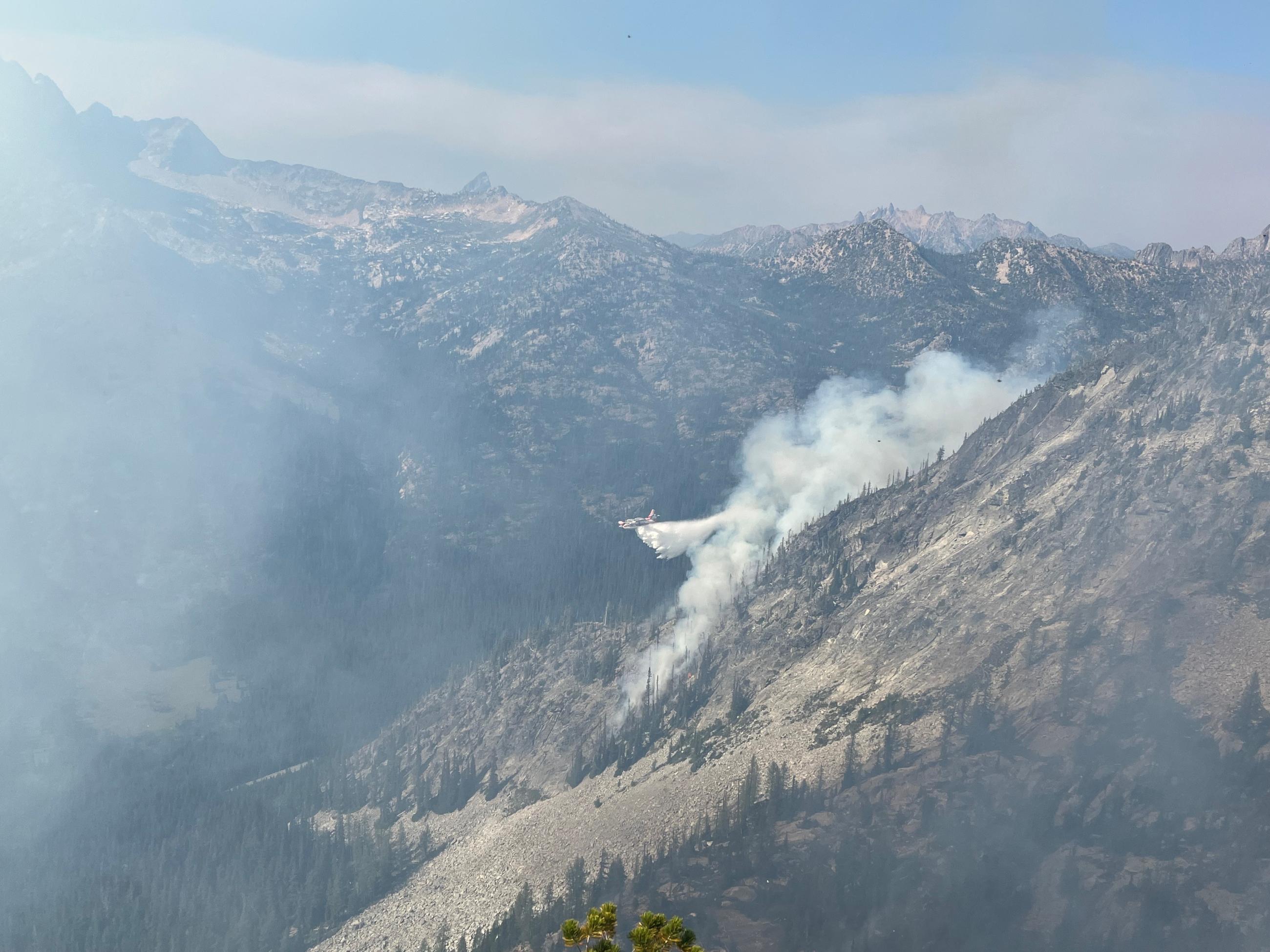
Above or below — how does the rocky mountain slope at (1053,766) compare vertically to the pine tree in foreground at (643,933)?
below

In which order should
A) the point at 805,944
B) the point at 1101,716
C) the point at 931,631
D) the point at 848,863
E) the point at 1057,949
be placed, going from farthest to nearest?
1. the point at 931,631
2. the point at 1101,716
3. the point at 848,863
4. the point at 805,944
5. the point at 1057,949

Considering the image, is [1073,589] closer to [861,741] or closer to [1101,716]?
[1101,716]

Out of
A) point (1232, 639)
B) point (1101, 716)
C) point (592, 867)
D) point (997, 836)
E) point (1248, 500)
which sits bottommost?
point (592, 867)

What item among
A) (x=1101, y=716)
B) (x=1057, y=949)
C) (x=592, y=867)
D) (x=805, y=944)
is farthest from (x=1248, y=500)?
(x=592, y=867)

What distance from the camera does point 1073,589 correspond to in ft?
623

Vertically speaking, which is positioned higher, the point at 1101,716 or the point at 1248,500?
the point at 1248,500

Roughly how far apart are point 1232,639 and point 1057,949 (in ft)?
203

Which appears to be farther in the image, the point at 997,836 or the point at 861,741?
the point at 861,741

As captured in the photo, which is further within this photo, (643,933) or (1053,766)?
(1053,766)

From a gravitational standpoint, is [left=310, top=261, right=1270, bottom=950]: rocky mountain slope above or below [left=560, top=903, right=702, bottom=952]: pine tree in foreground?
below

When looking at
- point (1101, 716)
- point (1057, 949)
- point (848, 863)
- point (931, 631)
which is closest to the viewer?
point (1057, 949)

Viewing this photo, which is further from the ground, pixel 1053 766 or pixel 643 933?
pixel 643 933

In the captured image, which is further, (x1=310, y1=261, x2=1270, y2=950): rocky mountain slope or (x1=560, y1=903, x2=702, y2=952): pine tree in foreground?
(x1=310, y1=261, x2=1270, y2=950): rocky mountain slope

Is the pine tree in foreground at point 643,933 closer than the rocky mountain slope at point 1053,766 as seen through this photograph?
Yes
